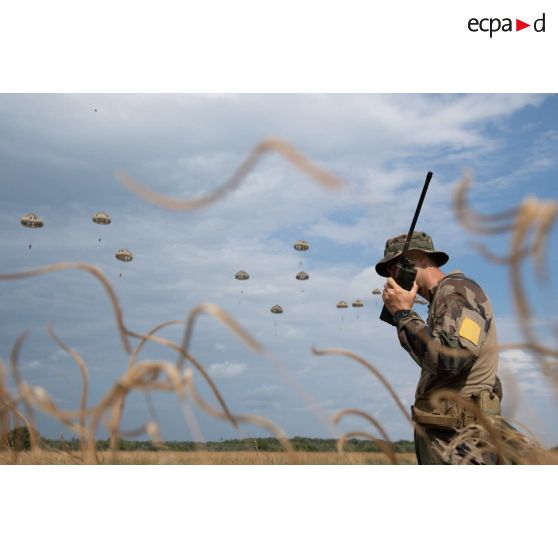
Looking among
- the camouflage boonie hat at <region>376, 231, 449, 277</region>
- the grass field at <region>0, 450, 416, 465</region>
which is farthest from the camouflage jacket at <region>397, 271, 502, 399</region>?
the grass field at <region>0, 450, 416, 465</region>

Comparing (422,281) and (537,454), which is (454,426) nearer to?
(422,281)

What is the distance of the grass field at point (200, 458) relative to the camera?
129 inches

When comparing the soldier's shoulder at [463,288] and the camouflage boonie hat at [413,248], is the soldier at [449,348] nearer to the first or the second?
the soldier's shoulder at [463,288]

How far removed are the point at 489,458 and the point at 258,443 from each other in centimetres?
153

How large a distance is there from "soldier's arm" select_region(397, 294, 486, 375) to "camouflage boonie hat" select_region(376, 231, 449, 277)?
2.14 ft

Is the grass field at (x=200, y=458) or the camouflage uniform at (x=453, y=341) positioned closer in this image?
the grass field at (x=200, y=458)

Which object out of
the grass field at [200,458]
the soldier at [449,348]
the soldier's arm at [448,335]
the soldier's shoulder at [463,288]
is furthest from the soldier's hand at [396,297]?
the grass field at [200,458]

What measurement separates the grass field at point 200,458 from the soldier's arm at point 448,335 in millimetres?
776

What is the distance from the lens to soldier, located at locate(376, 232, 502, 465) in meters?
4.07

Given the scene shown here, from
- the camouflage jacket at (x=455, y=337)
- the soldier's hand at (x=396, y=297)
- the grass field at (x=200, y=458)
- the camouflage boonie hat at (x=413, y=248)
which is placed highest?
the camouflage boonie hat at (x=413, y=248)

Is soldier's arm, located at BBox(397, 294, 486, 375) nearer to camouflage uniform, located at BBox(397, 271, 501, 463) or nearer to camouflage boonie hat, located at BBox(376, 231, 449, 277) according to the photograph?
camouflage uniform, located at BBox(397, 271, 501, 463)

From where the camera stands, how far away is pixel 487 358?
4.39 metres

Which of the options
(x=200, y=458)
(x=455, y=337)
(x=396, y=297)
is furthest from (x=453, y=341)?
(x=200, y=458)
